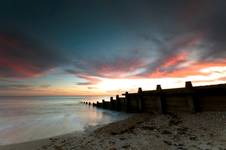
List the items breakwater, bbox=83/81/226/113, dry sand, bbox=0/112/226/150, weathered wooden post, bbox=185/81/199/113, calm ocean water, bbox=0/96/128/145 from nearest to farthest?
dry sand, bbox=0/112/226/150
breakwater, bbox=83/81/226/113
weathered wooden post, bbox=185/81/199/113
calm ocean water, bbox=0/96/128/145

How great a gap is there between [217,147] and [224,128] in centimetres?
149

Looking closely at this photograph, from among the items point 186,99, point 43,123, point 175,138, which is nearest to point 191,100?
point 186,99

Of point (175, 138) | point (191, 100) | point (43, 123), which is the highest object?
point (191, 100)

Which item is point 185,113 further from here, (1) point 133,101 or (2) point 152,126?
(1) point 133,101

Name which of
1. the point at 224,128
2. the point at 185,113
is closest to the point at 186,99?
the point at 185,113

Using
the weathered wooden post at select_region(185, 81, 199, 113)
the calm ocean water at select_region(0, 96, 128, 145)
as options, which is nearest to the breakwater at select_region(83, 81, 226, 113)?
the weathered wooden post at select_region(185, 81, 199, 113)

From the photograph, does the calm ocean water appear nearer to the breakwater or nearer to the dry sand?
the dry sand

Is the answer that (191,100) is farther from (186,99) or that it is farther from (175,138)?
(175,138)

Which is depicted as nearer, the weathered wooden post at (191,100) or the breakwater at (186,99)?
the breakwater at (186,99)

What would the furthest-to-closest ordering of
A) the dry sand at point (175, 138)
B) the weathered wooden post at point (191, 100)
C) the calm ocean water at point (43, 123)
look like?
1. the calm ocean water at point (43, 123)
2. the weathered wooden post at point (191, 100)
3. the dry sand at point (175, 138)

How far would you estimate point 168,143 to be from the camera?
504 cm

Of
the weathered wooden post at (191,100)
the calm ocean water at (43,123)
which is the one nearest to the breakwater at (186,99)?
the weathered wooden post at (191,100)

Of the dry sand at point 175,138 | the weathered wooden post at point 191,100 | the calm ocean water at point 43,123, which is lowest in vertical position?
the calm ocean water at point 43,123

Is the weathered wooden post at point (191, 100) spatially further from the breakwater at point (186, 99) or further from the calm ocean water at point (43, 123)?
the calm ocean water at point (43, 123)
